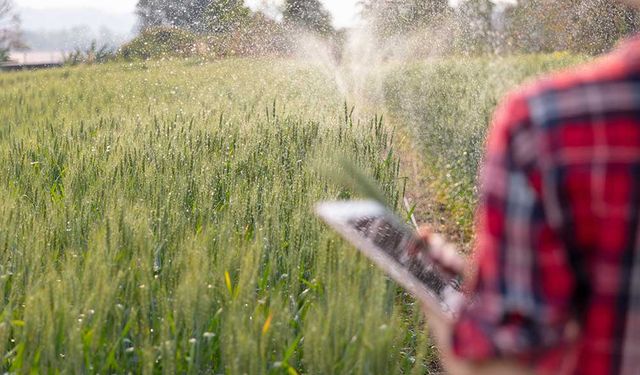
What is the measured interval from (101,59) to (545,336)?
31.4m

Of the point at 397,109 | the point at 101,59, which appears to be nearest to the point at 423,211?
the point at 397,109

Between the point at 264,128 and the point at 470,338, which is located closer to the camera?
the point at 470,338

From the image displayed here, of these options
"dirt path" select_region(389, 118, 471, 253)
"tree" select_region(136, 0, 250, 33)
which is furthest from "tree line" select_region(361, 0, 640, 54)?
"tree" select_region(136, 0, 250, 33)

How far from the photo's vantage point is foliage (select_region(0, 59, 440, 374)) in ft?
8.16

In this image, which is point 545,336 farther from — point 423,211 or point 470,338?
point 423,211

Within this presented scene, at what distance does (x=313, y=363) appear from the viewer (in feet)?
8.11

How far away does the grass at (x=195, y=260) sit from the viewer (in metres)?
2.50

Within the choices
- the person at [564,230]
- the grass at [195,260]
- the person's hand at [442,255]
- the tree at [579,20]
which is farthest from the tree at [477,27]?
the person at [564,230]

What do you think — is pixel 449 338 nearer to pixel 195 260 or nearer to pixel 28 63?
pixel 195 260

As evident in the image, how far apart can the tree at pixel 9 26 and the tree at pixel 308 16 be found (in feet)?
96.5

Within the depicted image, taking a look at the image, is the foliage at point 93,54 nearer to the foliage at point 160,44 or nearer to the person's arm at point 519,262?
the foliage at point 160,44

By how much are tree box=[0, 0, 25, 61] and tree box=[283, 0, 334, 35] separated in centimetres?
2943

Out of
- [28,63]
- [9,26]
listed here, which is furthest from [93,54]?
[9,26]

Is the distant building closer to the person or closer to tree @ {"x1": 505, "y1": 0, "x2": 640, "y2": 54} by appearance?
tree @ {"x1": 505, "y1": 0, "x2": 640, "y2": 54}
